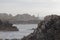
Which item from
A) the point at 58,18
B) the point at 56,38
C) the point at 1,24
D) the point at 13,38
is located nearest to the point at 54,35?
the point at 56,38

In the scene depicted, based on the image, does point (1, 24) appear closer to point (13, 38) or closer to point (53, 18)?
point (13, 38)

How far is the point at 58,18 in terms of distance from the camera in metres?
10.5

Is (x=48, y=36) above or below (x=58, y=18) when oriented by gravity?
below

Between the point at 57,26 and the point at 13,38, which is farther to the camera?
the point at 13,38

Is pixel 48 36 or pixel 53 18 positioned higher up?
pixel 53 18

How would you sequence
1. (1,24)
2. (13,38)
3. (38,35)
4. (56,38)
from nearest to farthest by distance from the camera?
(56,38) → (38,35) → (13,38) → (1,24)

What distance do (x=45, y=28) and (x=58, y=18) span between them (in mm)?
680

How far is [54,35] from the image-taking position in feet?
32.9

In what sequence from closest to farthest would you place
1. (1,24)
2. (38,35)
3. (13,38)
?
(38,35) → (13,38) → (1,24)

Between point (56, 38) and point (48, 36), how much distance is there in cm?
37

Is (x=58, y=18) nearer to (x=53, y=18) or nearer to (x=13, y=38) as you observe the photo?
(x=53, y=18)

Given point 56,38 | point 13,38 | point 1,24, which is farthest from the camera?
point 1,24

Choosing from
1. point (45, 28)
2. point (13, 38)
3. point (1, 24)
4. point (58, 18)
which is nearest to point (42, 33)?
point (45, 28)

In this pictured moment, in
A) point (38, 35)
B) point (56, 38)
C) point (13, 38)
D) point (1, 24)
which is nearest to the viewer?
point (56, 38)
